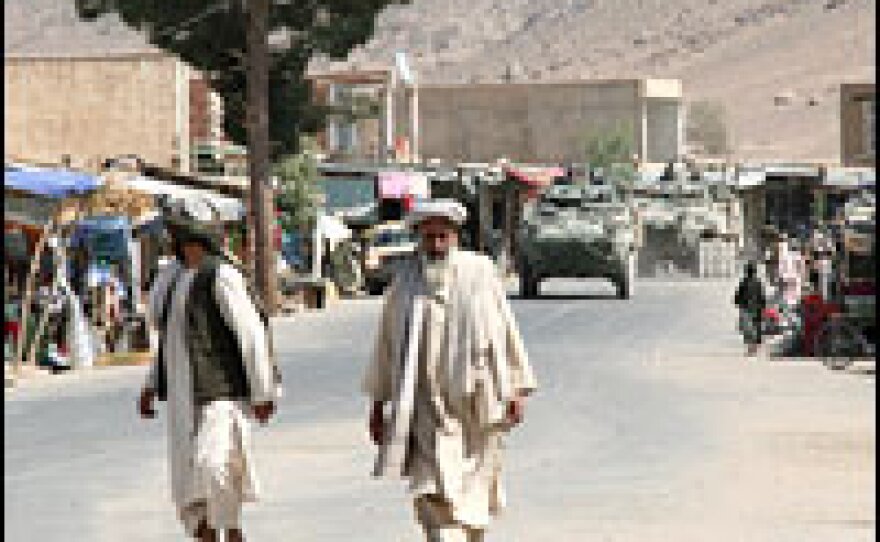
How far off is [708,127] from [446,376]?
582 ft

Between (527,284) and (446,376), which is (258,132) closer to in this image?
(527,284)

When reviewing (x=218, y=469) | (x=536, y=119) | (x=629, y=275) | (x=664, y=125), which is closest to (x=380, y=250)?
(x=629, y=275)

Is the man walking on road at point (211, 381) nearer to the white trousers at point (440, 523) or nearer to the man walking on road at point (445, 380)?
the man walking on road at point (445, 380)

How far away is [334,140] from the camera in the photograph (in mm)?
123500

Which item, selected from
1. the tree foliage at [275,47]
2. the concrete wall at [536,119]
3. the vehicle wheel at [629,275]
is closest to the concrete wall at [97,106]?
the tree foliage at [275,47]

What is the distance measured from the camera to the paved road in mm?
14602

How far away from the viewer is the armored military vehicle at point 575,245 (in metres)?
54.8

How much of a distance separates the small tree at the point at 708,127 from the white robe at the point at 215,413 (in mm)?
173415

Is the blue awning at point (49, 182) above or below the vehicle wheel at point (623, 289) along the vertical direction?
above

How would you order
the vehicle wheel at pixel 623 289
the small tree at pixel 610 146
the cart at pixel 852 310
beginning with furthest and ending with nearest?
the small tree at pixel 610 146
the vehicle wheel at pixel 623 289
the cart at pixel 852 310

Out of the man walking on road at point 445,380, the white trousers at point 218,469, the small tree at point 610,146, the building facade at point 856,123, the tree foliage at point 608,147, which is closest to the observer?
the white trousers at point 218,469

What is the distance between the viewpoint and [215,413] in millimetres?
11688

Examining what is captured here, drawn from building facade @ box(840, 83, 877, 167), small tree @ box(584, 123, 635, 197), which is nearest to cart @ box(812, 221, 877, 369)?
small tree @ box(584, 123, 635, 197)

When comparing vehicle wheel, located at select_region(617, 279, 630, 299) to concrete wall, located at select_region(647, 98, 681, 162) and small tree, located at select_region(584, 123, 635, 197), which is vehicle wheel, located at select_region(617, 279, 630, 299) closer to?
small tree, located at select_region(584, 123, 635, 197)
